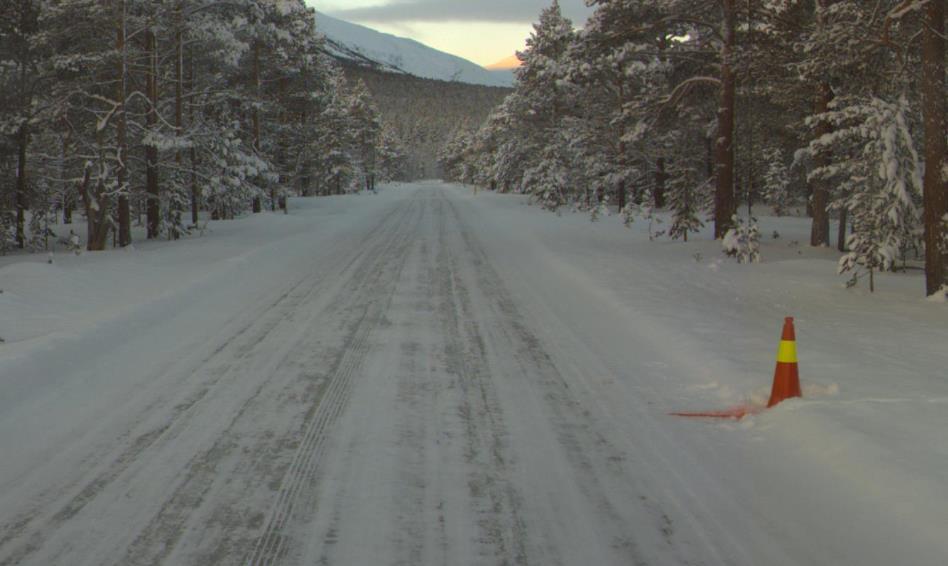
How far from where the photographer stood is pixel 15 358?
6.67 metres

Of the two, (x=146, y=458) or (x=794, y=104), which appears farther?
(x=794, y=104)

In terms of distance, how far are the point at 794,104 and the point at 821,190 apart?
276 centimetres

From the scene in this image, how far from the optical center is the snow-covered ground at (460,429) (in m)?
3.71

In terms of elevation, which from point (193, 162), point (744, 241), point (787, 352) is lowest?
point (787, 352)

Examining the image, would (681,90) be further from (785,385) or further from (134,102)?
(134,102)

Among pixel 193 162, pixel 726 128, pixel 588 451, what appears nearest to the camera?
pixel 588 451

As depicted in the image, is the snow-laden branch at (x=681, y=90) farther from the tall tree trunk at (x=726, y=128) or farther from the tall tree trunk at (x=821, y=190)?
the tall tree trunk at (x=821, y=190)

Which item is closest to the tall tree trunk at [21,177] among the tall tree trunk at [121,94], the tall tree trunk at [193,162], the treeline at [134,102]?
the treeline at [134,102]

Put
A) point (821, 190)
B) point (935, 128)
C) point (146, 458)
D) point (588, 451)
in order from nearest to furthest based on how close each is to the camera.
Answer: point (146, 458)
point (588, 451)
point (935, 128)
point (821, 190)

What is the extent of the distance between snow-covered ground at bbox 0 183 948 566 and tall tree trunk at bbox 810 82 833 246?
760 centimetres

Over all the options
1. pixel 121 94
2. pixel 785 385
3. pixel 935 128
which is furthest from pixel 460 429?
pixel 121 94

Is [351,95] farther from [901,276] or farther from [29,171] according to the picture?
[901,276]

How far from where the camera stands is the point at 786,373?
592 cm

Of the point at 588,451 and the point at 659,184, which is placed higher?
the point at 659,184
